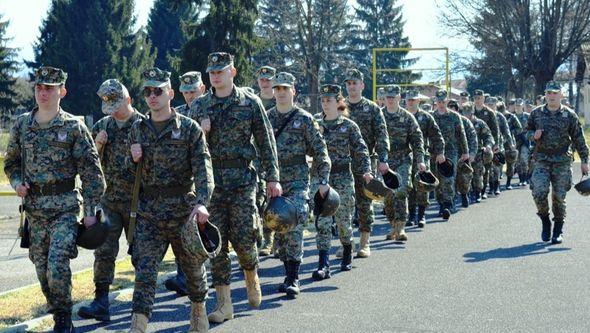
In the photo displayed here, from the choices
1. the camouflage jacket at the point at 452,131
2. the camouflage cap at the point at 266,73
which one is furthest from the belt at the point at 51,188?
the camouflage jacket at the point at 452,131

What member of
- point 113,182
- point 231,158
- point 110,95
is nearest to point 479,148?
point 113,182

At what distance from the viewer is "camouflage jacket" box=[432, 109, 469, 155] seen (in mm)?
16797

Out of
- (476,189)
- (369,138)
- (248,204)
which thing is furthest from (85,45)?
(248,204)

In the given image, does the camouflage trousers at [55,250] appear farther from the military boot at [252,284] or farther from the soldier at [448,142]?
the soldier at [448,142]

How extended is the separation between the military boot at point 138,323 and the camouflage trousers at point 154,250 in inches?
1.2

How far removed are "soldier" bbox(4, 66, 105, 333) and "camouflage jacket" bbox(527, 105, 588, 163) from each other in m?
7.17

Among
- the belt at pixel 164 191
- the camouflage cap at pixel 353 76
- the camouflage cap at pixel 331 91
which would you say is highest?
the camouflage cap at pixel 353 76

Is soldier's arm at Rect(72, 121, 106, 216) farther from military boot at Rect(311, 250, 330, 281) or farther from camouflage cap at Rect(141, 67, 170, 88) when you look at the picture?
military boot at Rect(311, 250, 330, 281)

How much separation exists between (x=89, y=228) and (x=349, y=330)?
6.95 feet

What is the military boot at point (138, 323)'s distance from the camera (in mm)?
7066

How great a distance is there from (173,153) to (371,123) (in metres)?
4.90

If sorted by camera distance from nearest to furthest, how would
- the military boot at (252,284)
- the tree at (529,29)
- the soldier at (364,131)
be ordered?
the military boot at (252,284) < the soldier at (364,131) < the tree at (529,29)

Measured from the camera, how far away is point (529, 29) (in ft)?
133

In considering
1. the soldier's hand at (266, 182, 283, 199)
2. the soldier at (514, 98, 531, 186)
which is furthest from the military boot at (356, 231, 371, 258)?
the soldier at (514, 98, 531, 186)
